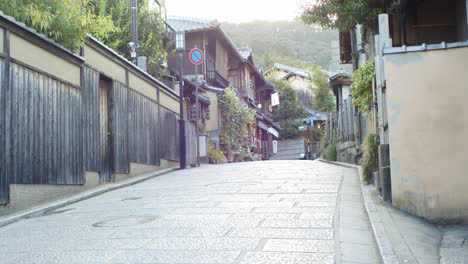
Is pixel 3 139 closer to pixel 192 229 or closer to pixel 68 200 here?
pixel 68 200

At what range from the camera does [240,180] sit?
44.4 ft

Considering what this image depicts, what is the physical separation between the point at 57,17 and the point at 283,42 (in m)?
71.3

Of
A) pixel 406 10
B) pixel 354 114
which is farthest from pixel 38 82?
pixel 354 114

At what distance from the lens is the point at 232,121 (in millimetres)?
34688

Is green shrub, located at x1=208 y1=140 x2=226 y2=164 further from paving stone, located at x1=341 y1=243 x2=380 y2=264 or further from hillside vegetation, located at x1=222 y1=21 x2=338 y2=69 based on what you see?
hillside vegetation, located at x1=222 y1=21 x2=338 y2=69

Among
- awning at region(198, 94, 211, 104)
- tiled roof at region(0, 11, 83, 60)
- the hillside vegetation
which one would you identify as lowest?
tiled roof at region(0, 11, 83, 60)

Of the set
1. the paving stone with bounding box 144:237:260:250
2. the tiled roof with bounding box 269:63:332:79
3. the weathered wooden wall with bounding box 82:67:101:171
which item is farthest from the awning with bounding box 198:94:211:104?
the tiled roof with bounding box 269:63:332:79

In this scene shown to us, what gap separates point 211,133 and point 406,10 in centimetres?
2084

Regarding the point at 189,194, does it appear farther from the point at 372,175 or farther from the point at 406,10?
the point at 406,10

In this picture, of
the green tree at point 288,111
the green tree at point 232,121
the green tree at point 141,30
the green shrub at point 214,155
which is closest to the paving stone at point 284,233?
the green tree at point 141,30

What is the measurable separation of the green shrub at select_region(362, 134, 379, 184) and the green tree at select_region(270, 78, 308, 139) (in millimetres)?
44012

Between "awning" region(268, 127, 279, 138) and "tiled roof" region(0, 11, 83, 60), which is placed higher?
"tiled roof" region(0, 11, 83, 60)

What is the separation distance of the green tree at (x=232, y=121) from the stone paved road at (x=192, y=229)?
73.8 feet

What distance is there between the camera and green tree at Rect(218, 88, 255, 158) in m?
34.3
